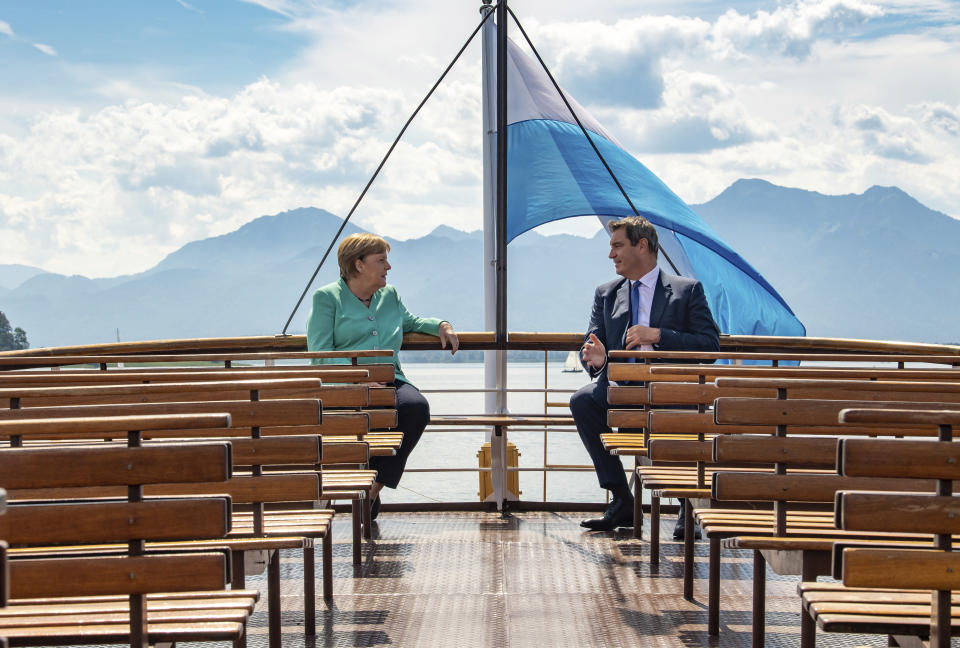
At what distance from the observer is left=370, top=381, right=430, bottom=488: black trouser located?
15.3 ft

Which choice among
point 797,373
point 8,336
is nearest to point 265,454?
point 797,373

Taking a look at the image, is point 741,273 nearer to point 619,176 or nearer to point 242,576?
point 619,176

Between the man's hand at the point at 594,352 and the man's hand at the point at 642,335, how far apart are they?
16 cm

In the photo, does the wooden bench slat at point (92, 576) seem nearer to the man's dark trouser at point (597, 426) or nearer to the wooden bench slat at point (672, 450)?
the wooden bench slat at point (672, 450)

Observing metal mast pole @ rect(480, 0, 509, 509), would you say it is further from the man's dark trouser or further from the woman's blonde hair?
the woman's blonde hair

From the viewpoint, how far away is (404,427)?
4695mm

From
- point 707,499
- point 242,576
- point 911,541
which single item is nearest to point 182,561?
point 242,576

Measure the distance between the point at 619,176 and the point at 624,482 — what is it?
3.08 m

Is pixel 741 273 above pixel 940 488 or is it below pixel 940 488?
above

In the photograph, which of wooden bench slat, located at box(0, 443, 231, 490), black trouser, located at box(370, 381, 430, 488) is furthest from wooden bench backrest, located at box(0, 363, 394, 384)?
wooden bench slat, located at box(0, 443, 231, 490)

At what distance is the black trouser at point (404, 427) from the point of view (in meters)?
4.66

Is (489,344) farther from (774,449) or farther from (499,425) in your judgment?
(774,449)

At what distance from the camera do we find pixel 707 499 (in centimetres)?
340

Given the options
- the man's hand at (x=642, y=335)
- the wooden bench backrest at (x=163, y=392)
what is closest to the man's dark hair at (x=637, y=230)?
the man's hand at (x=642, y=335)
